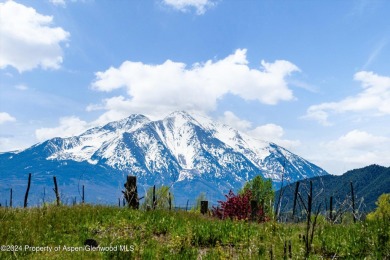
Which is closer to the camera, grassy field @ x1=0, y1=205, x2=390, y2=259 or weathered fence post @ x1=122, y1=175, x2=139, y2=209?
grassy field @ x1=0, y1=205, x2=390, y2=259

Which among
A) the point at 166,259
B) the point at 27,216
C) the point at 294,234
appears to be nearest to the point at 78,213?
the point at 27,216

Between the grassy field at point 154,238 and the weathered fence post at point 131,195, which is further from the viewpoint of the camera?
the weathered fence post at point 131,195

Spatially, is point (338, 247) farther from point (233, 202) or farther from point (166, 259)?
point (233, 202)

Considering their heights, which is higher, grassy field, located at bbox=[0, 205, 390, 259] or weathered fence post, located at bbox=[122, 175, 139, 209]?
weathered fence post, located at bbox=[122, 175, 139, 209]

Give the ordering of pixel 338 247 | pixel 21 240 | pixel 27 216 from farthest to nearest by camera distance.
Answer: pixel 27 216, pixel 21 240, pixel 338 247

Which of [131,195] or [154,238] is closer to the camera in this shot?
[154,238]

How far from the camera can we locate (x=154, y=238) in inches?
428

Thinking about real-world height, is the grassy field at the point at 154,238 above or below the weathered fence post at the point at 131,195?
below

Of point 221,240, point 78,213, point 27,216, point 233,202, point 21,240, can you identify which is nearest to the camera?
point 21,240

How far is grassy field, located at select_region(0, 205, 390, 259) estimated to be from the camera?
8453 millimetres

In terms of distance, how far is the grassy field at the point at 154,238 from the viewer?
8.45 meters

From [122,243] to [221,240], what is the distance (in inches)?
113

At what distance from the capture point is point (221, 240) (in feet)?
34.6

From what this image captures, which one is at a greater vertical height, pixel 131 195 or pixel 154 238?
pixel 131 195
